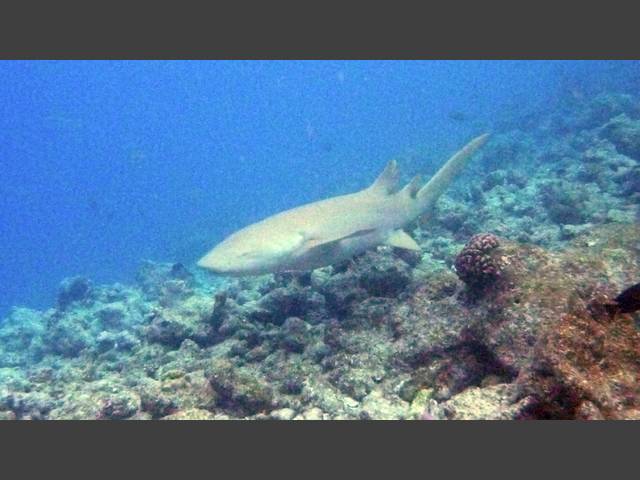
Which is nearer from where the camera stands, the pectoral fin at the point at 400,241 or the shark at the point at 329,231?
the shark at the point at 329,231

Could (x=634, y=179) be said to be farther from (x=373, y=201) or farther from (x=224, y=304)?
(x=224, y=304)

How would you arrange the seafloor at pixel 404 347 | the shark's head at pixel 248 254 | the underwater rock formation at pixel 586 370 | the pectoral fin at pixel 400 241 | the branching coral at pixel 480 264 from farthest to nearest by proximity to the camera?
1. the pectoral fin at pixel 400 241
2. the shark's head at pixel 248 254
3. the branching coral at pixel 480 264
4. the seafloor at pixel 404 347
5. the underwater rock formation at pixel 586 370

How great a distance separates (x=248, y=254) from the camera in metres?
6.70

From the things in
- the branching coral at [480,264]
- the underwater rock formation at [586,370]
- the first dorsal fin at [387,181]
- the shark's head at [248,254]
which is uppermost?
the first dorsal fin at [387,181]

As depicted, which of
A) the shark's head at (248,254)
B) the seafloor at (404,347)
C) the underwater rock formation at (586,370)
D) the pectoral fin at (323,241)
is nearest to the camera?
the underwater rock formation at (586,370)

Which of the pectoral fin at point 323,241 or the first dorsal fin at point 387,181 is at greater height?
the first dorsal fin at point 387,181

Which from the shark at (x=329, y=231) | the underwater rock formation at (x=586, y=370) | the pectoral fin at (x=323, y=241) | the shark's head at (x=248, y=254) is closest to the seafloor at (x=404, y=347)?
the underwater rock formation at (x=586, y=370)

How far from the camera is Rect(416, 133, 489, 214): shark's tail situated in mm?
9633

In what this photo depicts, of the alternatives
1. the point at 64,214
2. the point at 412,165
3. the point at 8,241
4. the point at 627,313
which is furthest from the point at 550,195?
the point at 64,214

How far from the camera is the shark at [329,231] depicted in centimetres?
679

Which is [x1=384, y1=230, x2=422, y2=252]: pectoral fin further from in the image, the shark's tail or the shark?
the shark's tail

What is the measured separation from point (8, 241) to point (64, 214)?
35.0m

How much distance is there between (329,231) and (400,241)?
1.79m

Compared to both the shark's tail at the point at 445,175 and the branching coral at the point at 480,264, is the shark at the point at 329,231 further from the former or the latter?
the branching coral at the point at 480,264
